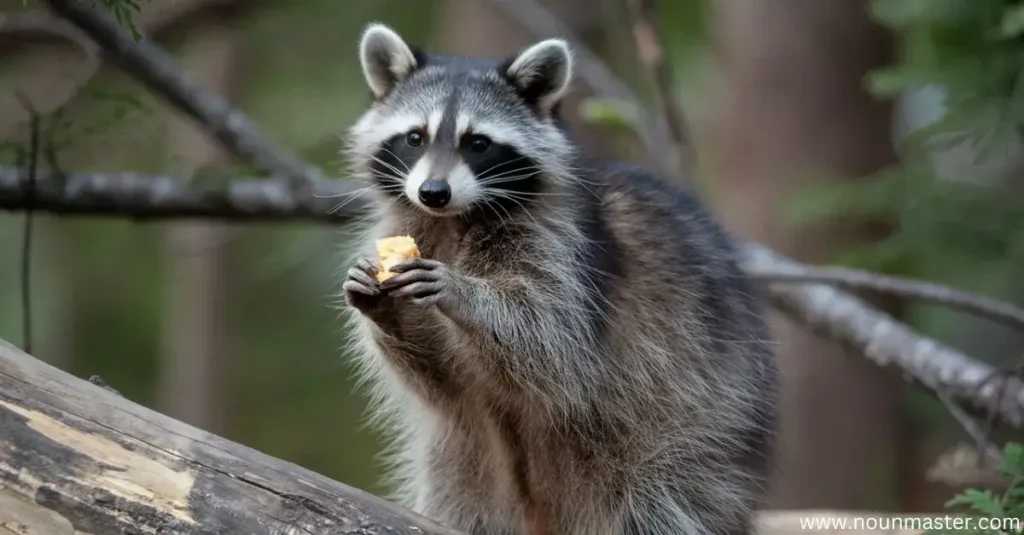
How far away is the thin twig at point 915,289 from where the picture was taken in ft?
14.5

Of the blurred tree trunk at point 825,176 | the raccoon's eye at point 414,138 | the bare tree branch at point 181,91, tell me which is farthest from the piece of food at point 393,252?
the blurred tree trunk at point 825,176

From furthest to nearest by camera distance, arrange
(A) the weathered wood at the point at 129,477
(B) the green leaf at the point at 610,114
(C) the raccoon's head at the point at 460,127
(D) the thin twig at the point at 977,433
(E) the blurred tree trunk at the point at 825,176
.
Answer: (E) the blurred tree trunk at the point at 825,176
(B) the green leaf at the point at 610,114
(D) the thin twig at the point at 977,433
(C) the raccoon's head at the point at 460,127
(A) the weathered wood at the point at 129,477

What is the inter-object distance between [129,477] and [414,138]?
152 centimetres

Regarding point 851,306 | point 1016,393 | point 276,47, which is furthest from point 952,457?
point 276,47

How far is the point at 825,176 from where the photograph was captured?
671cm

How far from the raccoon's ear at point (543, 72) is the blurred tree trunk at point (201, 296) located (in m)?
4.49

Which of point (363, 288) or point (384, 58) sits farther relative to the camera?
point (384, 58)

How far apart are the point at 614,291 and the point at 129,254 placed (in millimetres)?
8747

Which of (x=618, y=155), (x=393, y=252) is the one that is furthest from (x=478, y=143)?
(x=618, y=155)

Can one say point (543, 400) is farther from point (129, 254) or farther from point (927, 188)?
point (129, 254)

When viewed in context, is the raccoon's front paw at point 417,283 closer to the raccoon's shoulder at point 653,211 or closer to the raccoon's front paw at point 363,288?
the raccoon's front paw at point 363,288

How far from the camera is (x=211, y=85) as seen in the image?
878 cm

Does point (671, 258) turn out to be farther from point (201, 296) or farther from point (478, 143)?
point (201, 296)

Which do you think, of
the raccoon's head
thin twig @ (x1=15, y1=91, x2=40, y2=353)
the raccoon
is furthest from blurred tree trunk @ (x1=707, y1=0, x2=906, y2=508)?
thin twig @ (x1=15, y1=91, x2=40, y2=353)
